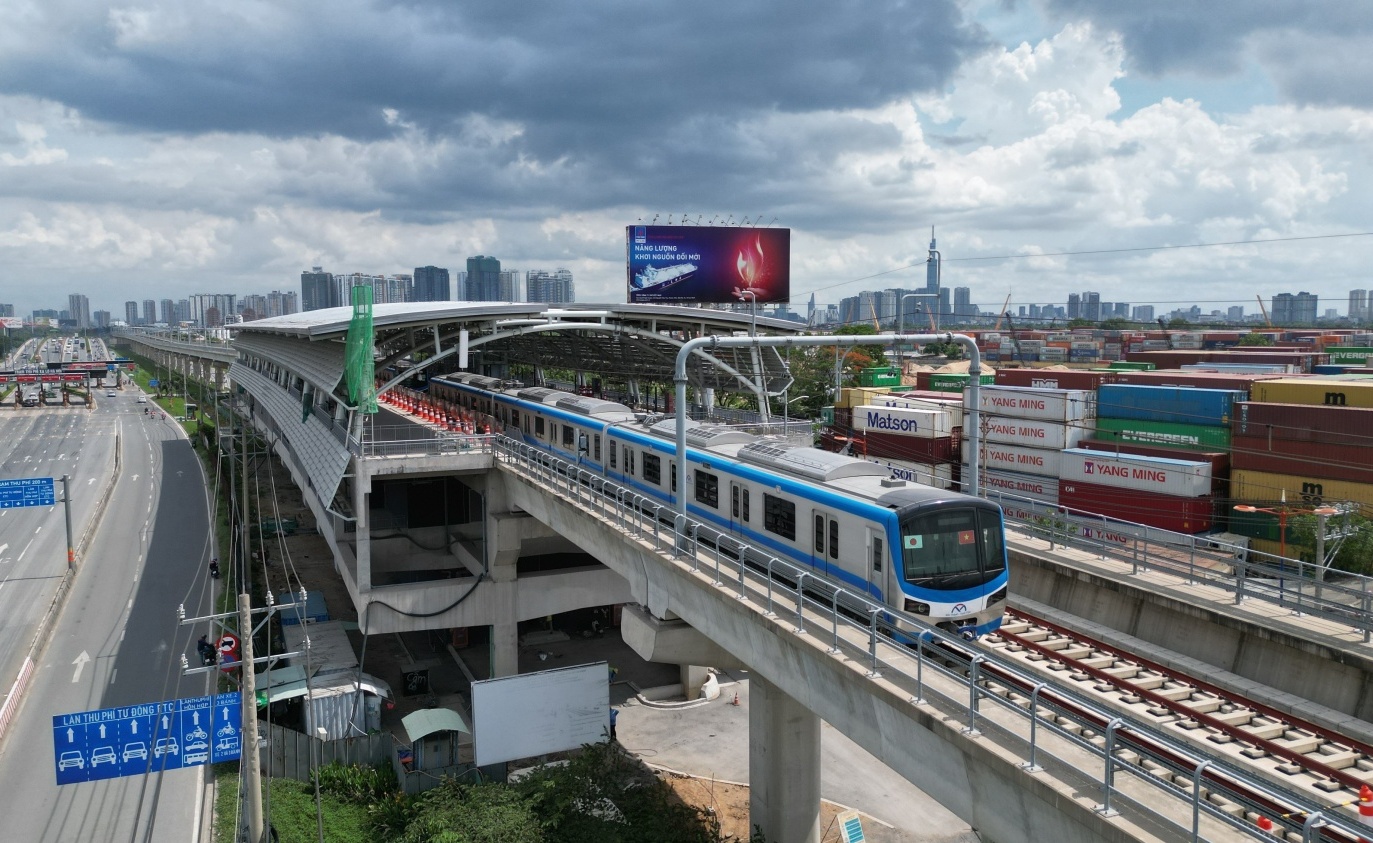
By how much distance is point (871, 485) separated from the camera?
57.6ft

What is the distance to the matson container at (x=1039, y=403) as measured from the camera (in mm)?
52094

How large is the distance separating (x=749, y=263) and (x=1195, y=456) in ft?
78.0

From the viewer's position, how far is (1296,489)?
42875mm

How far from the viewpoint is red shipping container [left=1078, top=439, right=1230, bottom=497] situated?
44906 millimetres

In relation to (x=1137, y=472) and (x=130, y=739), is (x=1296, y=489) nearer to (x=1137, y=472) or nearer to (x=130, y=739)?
(x=1137, y=472)

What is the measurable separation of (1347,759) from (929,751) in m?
5.61

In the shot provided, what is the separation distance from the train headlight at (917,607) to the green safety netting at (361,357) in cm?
2306

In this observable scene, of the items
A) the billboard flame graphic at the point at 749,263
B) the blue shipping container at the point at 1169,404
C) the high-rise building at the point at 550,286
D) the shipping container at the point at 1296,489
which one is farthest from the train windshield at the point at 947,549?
the high-rise building at the point at 550,286

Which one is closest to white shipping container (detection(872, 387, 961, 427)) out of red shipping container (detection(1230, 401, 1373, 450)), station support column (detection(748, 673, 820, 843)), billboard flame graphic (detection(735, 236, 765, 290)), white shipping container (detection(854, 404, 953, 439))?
white shipping container (detection(854, 404, 953, 439))

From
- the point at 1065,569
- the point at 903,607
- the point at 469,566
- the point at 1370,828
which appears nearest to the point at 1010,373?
the point at 469,566

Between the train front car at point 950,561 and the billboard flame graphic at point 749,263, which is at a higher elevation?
the billboard flame graphic at point 749,263

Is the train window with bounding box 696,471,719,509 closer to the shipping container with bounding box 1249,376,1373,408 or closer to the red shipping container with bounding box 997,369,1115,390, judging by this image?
the shipping container with bounding box 1249,376,1373,408

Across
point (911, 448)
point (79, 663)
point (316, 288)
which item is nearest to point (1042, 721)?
point (79, 663)

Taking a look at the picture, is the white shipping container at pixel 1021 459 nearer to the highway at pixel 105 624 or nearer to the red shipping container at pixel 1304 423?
the red shipping container at pixel 1304 423
